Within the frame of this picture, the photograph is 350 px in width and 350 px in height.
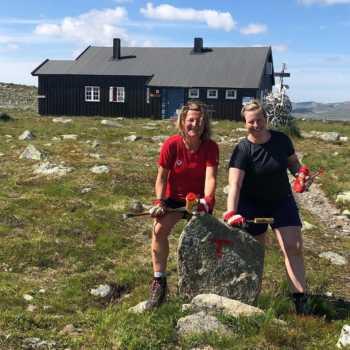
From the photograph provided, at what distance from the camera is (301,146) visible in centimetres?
2509

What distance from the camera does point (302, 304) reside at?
6383mm

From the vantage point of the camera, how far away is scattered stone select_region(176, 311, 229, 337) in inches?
227

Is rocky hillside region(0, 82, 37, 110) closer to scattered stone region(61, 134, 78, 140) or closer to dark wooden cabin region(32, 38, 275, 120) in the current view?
dark wooden cabin region(32, 38, 275, 120)

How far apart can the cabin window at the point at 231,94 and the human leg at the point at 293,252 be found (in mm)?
35597

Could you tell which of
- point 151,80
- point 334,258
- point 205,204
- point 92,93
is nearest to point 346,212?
point 334,258

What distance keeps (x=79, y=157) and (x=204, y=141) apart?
11659 millimetres

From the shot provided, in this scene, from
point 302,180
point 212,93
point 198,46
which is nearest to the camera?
point 302,180

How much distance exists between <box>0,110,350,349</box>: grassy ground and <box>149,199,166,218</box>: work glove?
3.87ft

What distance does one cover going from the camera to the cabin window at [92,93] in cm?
4466

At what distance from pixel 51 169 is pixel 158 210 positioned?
32.1ft

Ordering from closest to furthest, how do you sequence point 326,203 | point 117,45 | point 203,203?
point 203,203 < point 326,203 < point 117,45

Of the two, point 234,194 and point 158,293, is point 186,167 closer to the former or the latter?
point 234,194

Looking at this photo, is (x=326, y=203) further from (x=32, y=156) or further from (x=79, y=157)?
(x=32, y=156)

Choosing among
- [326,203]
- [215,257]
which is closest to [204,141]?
[215,257]
